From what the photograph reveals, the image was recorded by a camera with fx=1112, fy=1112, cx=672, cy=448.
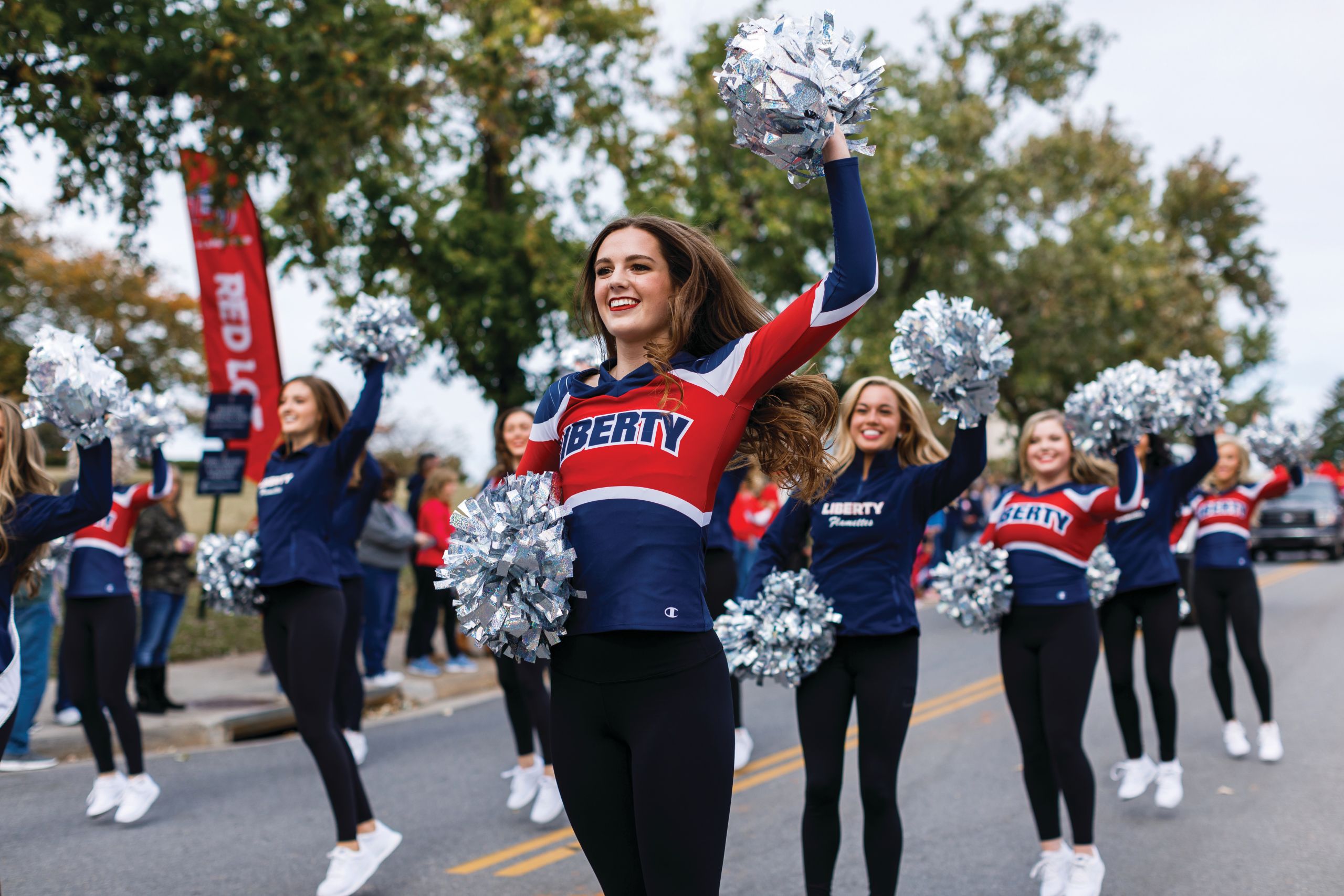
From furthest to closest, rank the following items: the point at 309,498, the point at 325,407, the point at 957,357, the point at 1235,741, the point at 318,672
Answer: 1. the point at 1235,741
2. the point at 325,407
3. the point at 309,498
4. the point at 318,672
5. the point at 957,357

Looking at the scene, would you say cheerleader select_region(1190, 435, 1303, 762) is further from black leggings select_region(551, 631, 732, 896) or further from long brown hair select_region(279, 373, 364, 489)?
black leggings select_region(551, 631, 732, 896)

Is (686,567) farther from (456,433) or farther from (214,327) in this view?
(456,433)

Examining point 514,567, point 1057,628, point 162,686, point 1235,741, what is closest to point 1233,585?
point 1235,741

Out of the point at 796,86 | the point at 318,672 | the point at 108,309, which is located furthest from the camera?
the point at 108,309

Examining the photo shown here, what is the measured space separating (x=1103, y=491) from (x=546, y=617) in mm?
3200

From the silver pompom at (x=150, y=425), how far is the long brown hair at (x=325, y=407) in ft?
2.28

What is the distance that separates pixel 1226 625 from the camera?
281 inches

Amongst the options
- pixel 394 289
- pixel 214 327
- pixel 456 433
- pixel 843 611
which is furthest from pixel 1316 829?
pixel 456 433

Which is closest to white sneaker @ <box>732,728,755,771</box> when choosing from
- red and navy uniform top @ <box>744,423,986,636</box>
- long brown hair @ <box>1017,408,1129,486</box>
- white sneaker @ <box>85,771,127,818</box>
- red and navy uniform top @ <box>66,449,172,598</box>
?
long brown hair @ <box>1017,408,1129,486</box>

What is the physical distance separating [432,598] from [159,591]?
247 cm

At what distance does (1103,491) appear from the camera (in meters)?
4.71

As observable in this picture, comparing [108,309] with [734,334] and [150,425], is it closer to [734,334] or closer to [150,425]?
[150,425]

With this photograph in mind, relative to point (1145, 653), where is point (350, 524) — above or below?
above

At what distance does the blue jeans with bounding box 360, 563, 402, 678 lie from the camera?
9742 mm
